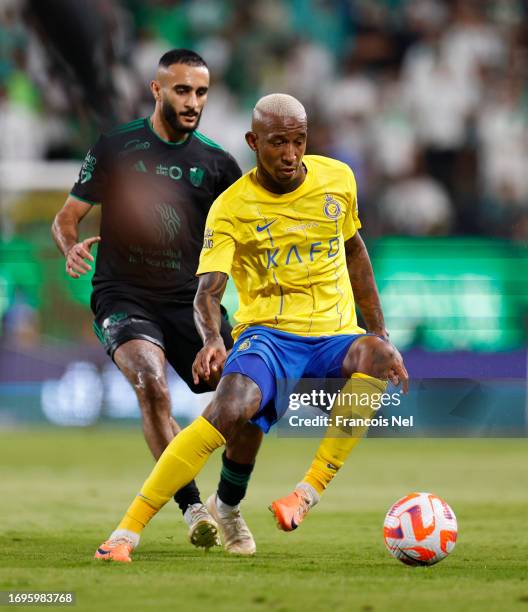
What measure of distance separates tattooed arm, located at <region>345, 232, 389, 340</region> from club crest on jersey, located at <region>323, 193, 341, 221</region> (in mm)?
287

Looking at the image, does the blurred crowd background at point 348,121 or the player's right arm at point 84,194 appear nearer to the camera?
the player's right arm at point 84,194

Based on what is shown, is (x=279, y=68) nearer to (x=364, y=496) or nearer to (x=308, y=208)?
(x=364, y=496)

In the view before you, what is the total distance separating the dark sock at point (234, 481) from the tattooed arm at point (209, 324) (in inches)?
32.1

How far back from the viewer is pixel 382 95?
1891 centimetres

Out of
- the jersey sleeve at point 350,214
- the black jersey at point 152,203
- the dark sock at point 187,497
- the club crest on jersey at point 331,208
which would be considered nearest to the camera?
the club crest on jersey at point 331,208

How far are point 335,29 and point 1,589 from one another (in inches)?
623

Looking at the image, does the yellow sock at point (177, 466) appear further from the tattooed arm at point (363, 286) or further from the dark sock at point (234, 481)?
the tattooed arm at point (363, 286)

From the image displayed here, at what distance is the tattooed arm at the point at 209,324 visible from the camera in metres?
6.10

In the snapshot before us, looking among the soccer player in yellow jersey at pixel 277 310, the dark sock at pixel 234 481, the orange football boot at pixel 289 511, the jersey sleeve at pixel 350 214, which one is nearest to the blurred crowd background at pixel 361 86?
the jersey sleeve at pixel 350 214

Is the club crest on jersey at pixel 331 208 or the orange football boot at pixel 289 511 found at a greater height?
the club crest on jersey at pixel 331 208

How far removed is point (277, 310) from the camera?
6586mm

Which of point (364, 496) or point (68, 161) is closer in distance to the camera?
point (364, 496)

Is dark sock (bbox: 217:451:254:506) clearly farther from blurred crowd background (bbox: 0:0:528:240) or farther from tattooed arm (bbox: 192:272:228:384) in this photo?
blurred crowd background (bbox: 0:0:528:240)

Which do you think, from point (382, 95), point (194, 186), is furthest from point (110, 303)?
point (382, 95)
